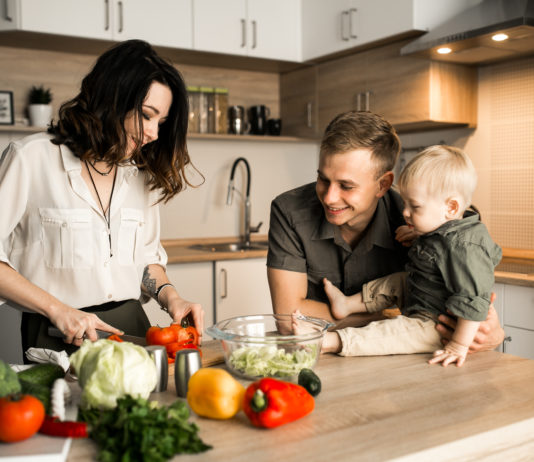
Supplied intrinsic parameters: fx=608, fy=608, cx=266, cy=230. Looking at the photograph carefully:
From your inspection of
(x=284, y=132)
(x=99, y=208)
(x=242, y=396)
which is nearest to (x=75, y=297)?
(x=99, y=208)

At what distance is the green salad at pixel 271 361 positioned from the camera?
1.25m

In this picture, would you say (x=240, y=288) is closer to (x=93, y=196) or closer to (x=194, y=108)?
(x=194, y=108)

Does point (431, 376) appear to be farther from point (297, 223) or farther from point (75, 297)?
point (75, 297)

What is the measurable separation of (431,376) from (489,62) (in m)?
2.50

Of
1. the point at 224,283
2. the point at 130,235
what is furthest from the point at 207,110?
the point at 130,235

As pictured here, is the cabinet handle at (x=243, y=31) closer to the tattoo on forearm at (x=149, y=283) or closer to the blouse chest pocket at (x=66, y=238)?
the tattoo on forearm at (x=149, y=283)

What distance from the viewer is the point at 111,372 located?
1035mm

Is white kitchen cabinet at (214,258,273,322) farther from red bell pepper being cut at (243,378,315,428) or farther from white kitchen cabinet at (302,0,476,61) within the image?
red bell pepper being cut at (243,378,315,428)

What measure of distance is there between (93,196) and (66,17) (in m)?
1.79

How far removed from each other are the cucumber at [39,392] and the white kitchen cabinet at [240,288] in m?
2.32

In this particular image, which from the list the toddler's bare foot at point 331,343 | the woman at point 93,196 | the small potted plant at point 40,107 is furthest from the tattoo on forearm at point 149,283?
the small potted plant at point 40,107

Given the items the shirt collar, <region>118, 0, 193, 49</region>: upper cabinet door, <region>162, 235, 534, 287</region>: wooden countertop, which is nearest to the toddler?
the shirt collar

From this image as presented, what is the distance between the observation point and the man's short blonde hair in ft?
5.03

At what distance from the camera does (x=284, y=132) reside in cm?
442
